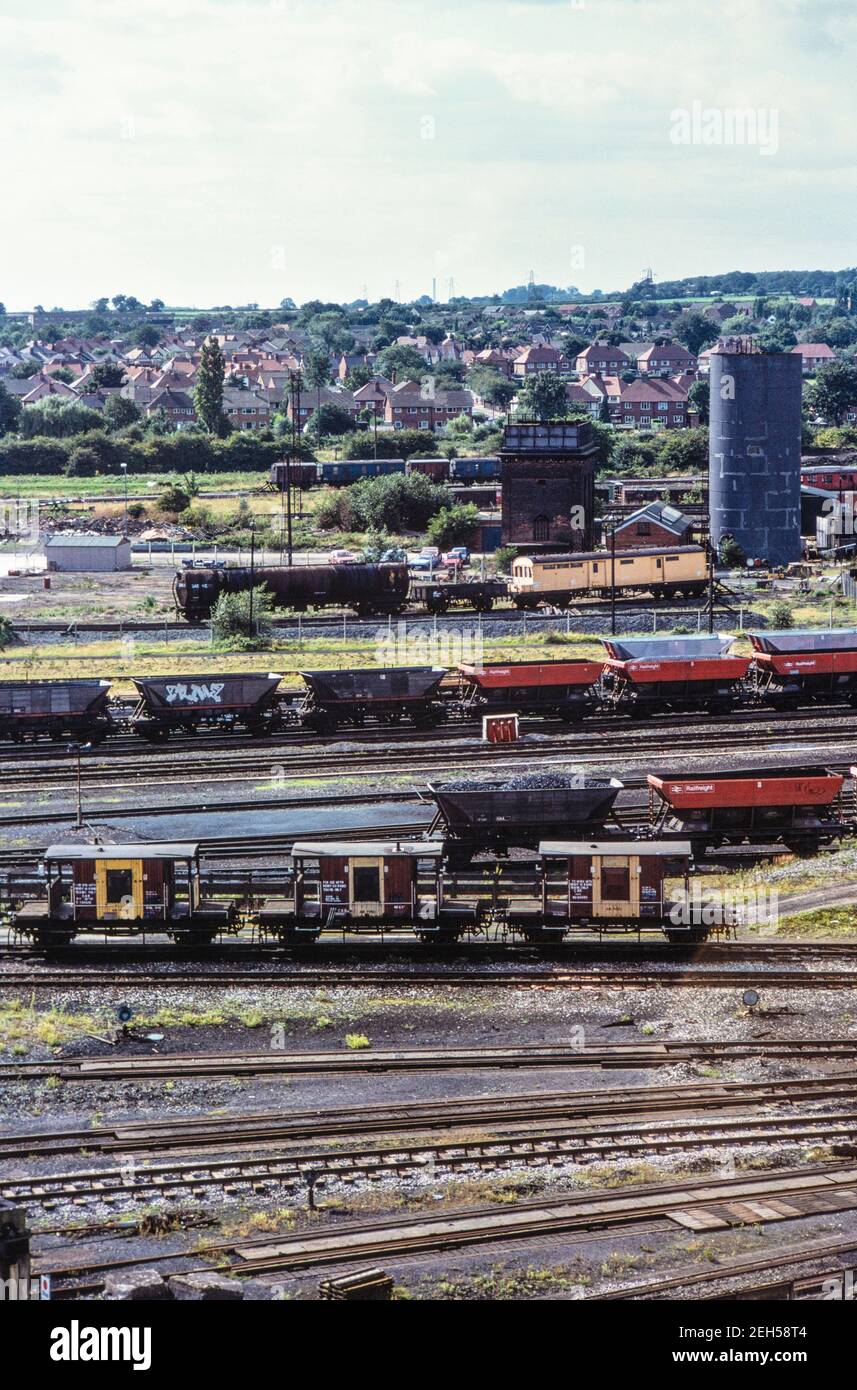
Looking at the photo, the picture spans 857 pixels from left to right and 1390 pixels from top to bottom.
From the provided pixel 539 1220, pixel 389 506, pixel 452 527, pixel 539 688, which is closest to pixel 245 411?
pixel 389 506

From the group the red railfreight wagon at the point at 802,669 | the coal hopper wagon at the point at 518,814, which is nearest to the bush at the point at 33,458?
the red railfreight wagon at the point at 802,669

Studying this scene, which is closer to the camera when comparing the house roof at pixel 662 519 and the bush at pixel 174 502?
the house roof at pixel 662 519

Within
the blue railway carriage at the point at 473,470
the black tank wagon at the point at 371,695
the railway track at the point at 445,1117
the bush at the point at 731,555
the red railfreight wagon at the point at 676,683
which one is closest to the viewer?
the railway track at the point at 445,1117

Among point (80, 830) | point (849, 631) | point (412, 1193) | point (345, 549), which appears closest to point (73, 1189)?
point (412, 1193)

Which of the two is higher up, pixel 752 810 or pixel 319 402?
pixel 319 402

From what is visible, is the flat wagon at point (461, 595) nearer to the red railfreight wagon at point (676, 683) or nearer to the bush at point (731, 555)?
the bush at point (731, 555)

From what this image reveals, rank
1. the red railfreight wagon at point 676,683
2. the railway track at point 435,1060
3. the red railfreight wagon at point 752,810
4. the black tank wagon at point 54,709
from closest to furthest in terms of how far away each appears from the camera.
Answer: the railway track at point 435,1060
the red railfreight wagon at point 752,810
the black tank wagon at point 54,709
the red railfreight wagon at point 676,683

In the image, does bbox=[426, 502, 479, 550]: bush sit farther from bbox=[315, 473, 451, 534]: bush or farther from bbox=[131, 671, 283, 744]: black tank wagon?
bbox=[131, 671, 283, 744]: black tank wagon

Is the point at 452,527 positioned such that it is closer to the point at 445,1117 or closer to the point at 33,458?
the point at 33,458
